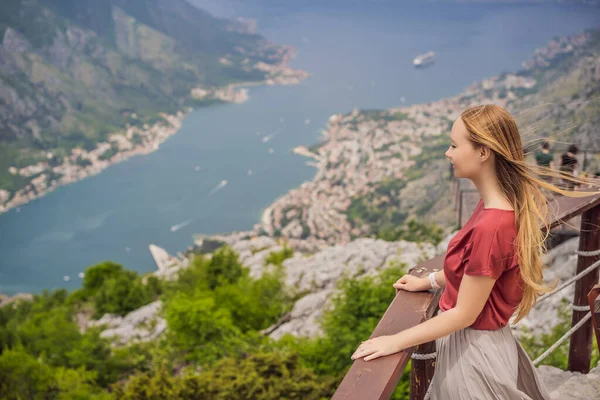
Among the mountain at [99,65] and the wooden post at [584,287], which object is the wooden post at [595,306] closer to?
the wooden post at [584,287]

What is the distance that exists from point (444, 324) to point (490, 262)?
0.60ft

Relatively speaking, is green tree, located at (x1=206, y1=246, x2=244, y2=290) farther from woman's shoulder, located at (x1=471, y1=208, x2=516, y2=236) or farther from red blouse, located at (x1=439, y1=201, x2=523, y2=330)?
woman's shoulder, located at (x1=471, y1=208, x2=516, y2=236)

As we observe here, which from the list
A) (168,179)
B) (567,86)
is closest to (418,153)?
(567,86)

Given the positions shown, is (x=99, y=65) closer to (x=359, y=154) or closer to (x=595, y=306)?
(x=359, y=154)

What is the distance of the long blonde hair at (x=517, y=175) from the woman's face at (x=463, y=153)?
0.01m

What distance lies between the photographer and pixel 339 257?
49.5ft

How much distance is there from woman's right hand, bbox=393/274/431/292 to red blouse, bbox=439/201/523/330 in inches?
3.2

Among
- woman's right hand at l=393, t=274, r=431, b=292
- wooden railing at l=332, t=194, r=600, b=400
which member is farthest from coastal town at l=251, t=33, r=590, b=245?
woman's right hand at l=393, t=274, r=431, b=292

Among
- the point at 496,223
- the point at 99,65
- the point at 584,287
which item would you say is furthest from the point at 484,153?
the point at 99,65

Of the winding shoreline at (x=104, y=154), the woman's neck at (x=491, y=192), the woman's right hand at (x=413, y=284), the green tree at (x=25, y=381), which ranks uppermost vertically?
the winding shoreline at (x=104, y=154)

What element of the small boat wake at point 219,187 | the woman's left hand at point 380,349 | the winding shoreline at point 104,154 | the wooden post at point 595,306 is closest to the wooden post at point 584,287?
the wooden post at point 595,306

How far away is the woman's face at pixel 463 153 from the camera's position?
4.09ft

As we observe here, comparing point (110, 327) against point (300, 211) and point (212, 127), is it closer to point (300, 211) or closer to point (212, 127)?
point (300, 211)

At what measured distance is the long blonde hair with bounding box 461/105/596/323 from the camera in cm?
120
